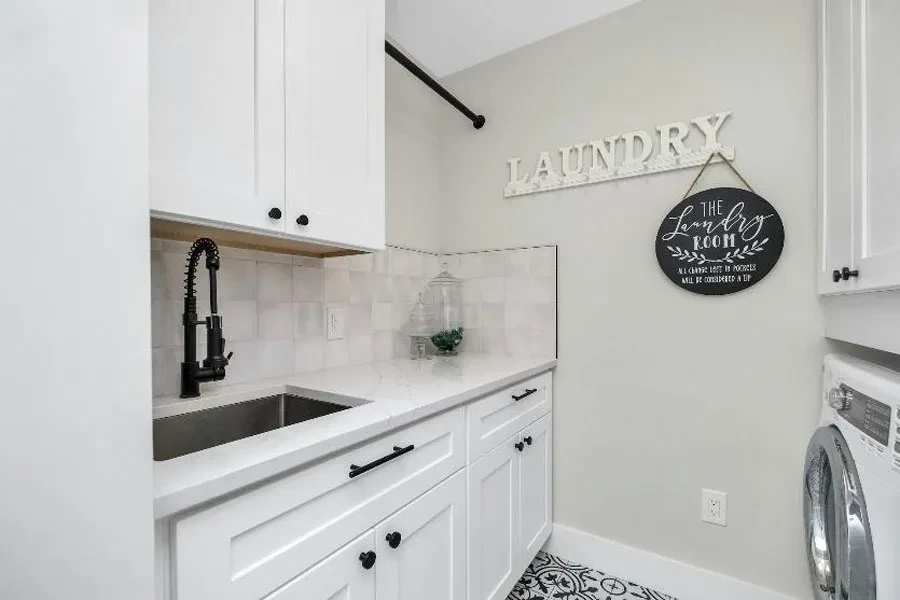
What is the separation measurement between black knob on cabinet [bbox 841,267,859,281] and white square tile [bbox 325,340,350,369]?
5.35 ft

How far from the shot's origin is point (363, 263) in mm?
1802

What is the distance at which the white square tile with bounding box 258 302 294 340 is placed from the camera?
1.42m

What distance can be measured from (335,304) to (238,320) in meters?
0.40

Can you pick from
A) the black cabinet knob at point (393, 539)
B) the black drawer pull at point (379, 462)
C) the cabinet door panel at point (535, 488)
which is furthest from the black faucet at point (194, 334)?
the cabinet door panel at point (535, 488)

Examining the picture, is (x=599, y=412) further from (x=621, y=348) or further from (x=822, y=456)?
(x=822, y=456)

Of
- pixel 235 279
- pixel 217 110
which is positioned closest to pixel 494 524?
pixel 235 279

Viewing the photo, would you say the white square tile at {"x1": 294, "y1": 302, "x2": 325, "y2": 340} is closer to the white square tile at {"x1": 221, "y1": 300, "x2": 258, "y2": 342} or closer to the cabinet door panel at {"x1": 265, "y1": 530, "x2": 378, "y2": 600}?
the white square tile at {"x1": 221, "y1": 300, "x2": 258, "y2": 342}

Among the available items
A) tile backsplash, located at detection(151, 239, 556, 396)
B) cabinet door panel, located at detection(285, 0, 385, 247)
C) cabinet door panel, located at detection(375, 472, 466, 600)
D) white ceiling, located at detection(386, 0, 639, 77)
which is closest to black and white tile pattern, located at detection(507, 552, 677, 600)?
cabinet door panel, located at detection(375, 472, 466, 600)

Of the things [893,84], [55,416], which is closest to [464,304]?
[893,84]

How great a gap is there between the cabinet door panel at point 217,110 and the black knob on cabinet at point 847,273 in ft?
4.82

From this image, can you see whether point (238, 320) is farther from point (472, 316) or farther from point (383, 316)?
point (472, 316)

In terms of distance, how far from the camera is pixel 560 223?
1899 mm

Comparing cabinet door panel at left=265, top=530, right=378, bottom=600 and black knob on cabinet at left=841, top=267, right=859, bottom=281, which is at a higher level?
black knob on cabinet at left=841, top=267, right=859, bottom=281

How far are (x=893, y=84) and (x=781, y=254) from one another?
670 mm
